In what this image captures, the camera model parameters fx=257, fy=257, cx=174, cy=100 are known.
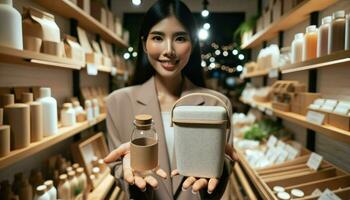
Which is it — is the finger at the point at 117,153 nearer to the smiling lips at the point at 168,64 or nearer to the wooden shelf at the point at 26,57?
the smiling lips at the point at 168,64

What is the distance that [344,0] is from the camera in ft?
4.89

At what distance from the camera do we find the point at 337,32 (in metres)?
1.22

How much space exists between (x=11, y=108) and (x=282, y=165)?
5.89 feet

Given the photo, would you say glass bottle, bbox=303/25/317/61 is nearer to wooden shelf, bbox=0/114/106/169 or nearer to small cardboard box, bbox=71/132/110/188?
wooden shelf, bbox=0/114/106/169

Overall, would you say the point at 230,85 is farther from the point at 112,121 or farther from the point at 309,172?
the point at 112,121

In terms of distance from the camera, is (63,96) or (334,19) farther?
(63,96)

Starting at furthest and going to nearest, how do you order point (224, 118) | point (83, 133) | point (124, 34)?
1. point (124, 34)
2. point (83, 133)
3. point (224, 118)

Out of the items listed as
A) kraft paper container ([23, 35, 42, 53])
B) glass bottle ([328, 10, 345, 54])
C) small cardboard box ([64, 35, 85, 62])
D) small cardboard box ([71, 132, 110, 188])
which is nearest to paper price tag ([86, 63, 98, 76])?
small cardboard box ([64, 35, 85, 62])

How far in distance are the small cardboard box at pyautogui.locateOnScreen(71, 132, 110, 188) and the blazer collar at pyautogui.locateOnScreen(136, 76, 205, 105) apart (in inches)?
45.2

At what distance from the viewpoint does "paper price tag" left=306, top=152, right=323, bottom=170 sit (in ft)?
5.65

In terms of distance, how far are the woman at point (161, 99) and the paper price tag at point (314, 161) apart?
109 cm

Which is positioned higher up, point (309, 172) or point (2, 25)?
point (2, 25)

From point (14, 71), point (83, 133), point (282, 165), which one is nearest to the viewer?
point (14, 71)

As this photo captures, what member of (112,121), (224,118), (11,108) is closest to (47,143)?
(11,108)
